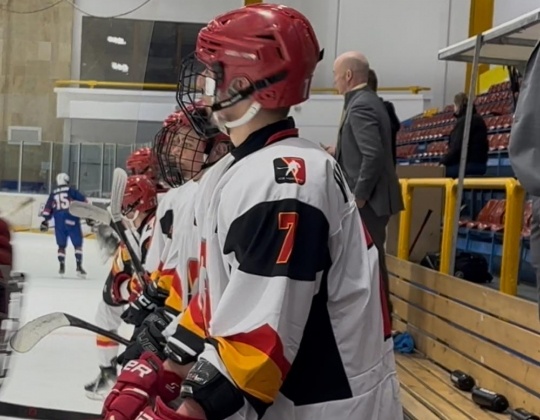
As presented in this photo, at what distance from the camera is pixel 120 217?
3232 mm

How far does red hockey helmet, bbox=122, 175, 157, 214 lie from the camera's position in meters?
3.46

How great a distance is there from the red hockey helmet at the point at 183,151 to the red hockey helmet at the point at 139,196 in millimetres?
1131

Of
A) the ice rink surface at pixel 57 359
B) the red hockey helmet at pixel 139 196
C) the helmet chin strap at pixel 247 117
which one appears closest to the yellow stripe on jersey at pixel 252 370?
the helmet chin strap at pixel 247 117

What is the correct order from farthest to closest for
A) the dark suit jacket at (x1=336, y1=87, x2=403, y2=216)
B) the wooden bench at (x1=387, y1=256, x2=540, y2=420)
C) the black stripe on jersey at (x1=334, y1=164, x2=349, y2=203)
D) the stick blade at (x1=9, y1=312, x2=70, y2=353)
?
the dark suit jacket at (x1=336, y1=87, x2=403, y2=216)
the wooden bench at (x1=387, y1=256, x2=540, y2=420)
the stick blade at (x1=9, y1=312, x2=70, y2=353)
the black stripe on jersey at (x1=334, y1=164, x2=349, y2=203)

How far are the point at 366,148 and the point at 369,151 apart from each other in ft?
0.06

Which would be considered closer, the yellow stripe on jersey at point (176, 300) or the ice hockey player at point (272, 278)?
the ice hockey player at point (272, 278)

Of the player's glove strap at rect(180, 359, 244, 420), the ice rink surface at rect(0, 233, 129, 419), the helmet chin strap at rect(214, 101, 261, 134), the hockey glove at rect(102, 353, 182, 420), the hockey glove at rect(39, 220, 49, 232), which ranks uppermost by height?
the helmet chin strap at rect(214, 101, 261, 134)

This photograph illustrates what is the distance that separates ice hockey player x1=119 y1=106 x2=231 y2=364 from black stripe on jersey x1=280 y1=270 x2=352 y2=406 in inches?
25.1

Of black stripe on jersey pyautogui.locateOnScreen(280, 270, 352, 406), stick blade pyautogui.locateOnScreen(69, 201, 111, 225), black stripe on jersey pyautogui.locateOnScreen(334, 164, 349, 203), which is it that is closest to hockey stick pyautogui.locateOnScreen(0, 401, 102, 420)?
black stripe on jersey pyautogui.locateOnScreen(280, 270, 352, 406)

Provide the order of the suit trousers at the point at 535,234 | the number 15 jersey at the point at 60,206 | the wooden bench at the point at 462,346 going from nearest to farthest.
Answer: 1. the suit trousers at the point at 535,234
2. the wooden bench at the point at 462,346
3. the number 15 jersey at the point at 60,206

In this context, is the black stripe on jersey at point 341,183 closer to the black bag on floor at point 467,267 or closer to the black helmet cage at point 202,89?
the black helmet cage at point 202,89

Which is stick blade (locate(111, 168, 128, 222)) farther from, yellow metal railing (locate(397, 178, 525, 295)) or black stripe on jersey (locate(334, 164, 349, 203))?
black stripe on jersey (locate(334, 164, 349, 203))

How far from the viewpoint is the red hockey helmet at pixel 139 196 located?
3.46 m

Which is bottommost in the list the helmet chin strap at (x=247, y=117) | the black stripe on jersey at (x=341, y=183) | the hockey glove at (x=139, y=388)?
the hockey glove at (x=139, y=388)
